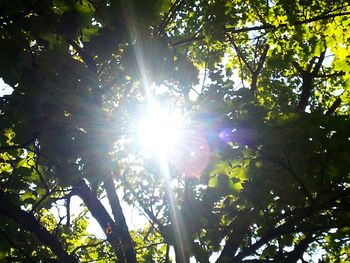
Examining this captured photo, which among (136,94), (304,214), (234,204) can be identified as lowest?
(304,214)

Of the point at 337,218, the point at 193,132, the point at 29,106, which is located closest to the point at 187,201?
the point at 193,132

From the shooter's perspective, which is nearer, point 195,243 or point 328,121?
point 328,121

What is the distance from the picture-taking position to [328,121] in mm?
3869

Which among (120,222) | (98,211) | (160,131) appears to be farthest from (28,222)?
(160,131)

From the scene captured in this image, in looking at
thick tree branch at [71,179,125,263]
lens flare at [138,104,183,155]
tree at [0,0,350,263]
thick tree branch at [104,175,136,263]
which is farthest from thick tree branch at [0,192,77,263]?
lens flare at [138,104,183,155]

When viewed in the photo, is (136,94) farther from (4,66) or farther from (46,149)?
(4,66)

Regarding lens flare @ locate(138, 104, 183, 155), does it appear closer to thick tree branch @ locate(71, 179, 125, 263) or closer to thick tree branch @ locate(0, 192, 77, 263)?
thick tree branch @ locate(0, 192, 77, 263)

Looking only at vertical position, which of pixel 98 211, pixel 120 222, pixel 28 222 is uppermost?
pixel 98 211

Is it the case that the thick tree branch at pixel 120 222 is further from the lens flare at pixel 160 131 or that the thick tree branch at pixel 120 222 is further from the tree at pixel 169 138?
the lens flare at pixel 160 131

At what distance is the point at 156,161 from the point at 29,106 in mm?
1555

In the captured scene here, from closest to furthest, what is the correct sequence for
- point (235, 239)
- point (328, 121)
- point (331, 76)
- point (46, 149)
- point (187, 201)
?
point (328, 121)
point (46, 149)
point (187, 201)
point (235, 239)
point (331, 76)

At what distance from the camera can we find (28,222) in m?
4.74

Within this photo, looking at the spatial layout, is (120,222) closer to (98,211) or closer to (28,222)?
(98,211)

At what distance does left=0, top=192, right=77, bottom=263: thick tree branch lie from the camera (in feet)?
15.2
